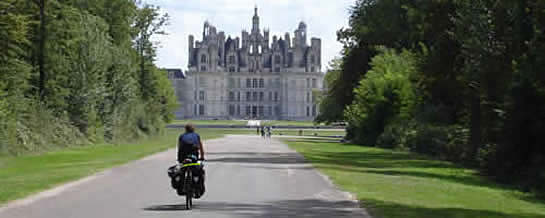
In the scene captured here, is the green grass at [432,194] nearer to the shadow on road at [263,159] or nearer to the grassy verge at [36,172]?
the shadow on road at [263,159]

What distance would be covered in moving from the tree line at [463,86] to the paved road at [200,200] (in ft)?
17.6

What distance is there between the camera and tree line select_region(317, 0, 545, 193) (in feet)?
71.8

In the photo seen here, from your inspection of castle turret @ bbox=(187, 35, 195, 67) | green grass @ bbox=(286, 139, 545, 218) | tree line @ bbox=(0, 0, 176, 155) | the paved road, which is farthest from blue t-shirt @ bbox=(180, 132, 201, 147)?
castle turret @ bbox=(187, 35, 195, 67)

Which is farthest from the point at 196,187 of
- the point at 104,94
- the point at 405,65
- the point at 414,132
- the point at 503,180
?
the point at 405,65

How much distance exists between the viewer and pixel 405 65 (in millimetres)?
52906

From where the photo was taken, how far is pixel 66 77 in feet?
149

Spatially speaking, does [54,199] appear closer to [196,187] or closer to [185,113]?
[196,187]

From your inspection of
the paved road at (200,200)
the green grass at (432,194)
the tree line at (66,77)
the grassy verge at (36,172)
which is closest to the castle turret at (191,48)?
the tree line at (66,77)

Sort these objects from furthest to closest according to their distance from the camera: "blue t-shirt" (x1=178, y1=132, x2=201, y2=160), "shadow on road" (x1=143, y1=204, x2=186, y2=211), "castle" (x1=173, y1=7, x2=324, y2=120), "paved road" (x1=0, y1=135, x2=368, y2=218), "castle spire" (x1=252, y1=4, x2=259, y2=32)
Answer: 1. "castle spire" (x1=252, y1=4, x2=259, y2=32)
2. "castle" (x1=173, y1=7, x2=324, y2=120)
3. "blue t-shirt" (x1=178, y1=132, x2=201, y2=160)
4. "shadow on road" (x1=143, y1=204, x2=186, y2=211)
5. "paved road" (x1=0, y1=135, x2=368, y2=218)

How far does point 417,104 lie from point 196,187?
3509cm

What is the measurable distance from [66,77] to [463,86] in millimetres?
23015

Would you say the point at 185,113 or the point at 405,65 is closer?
the point at 405,65

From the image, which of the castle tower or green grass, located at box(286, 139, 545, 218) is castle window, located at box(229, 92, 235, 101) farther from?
green grass, located at box(286, 139, 545, 218)

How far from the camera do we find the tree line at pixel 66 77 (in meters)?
34.1
